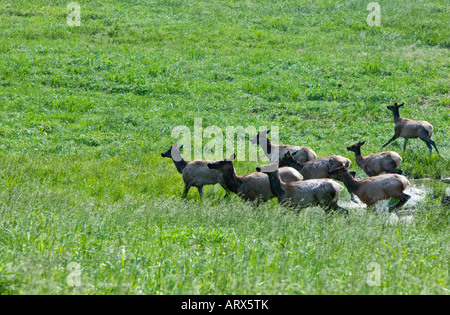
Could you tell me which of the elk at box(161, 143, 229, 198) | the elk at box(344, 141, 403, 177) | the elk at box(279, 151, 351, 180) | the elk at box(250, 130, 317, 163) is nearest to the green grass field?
the elk at box(161, 143, 229, 198)

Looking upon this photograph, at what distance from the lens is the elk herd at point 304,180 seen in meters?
12.3

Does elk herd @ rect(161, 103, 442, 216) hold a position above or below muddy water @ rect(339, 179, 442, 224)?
above

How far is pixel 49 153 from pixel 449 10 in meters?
29.7

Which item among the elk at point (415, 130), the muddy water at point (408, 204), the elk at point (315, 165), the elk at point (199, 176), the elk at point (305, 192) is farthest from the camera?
the elk at point (415, 130)

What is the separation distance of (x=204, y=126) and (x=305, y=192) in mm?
Answer: 10029

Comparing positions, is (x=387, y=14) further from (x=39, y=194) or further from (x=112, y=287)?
(x=112, y=287)

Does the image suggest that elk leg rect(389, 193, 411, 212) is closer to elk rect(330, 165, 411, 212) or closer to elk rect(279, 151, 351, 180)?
elk rect(330, 165, 411, 212)

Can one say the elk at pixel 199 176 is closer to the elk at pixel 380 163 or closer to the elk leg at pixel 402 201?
the elk leg at pixel 402 201

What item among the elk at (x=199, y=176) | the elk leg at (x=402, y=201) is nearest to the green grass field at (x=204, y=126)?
the elk at (x=199, y=176)

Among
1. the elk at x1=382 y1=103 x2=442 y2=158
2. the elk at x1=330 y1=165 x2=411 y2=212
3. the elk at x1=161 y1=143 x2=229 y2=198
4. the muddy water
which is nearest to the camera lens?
the elk at x1=330 y1=165 x2=411 y2=212

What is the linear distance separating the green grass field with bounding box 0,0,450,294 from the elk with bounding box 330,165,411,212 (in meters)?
0.79

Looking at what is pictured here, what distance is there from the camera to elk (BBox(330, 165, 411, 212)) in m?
12.6

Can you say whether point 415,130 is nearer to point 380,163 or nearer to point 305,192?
point 380,163

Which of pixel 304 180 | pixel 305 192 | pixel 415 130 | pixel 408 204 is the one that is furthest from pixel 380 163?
pixel 415 130
